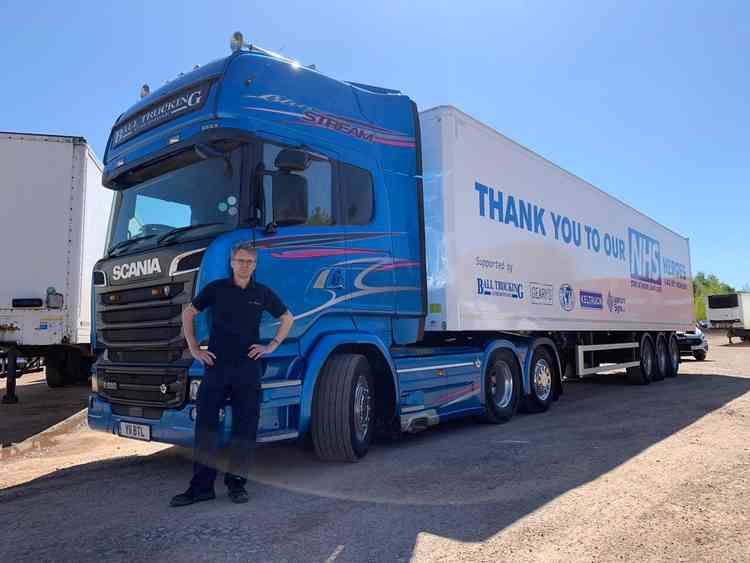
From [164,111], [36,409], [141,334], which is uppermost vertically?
[164,111]

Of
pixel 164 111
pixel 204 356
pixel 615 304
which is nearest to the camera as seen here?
pixel 204 356

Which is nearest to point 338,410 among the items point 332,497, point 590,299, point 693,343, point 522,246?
point 332,497

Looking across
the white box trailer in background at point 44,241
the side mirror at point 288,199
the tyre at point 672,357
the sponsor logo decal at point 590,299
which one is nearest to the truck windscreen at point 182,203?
the side mirror at point 288,199

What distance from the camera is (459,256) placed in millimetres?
6922

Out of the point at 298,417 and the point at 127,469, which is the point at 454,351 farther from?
the point at 127,469

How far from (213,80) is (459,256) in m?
3.26

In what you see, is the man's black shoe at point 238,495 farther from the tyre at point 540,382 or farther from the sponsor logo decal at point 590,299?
the sponsor logo decal at point 590,299

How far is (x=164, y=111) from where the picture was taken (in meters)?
5.45

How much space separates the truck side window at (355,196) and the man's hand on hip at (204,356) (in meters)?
1.88

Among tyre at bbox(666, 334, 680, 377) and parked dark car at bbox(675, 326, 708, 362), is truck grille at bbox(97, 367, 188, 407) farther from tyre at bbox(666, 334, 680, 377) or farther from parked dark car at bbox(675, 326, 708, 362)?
parked dark car at bbox(675, 326, 708, 362)

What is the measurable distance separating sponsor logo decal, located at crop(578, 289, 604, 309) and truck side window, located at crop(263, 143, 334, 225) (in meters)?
5.97

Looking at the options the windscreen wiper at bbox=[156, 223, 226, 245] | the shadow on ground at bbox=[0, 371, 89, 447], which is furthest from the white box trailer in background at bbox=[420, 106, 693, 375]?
the shadow on ground at bbox=[0, 371, 89, 447]

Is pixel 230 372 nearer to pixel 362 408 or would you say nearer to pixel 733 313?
pixel 362 408

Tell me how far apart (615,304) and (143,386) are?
30.5ft
